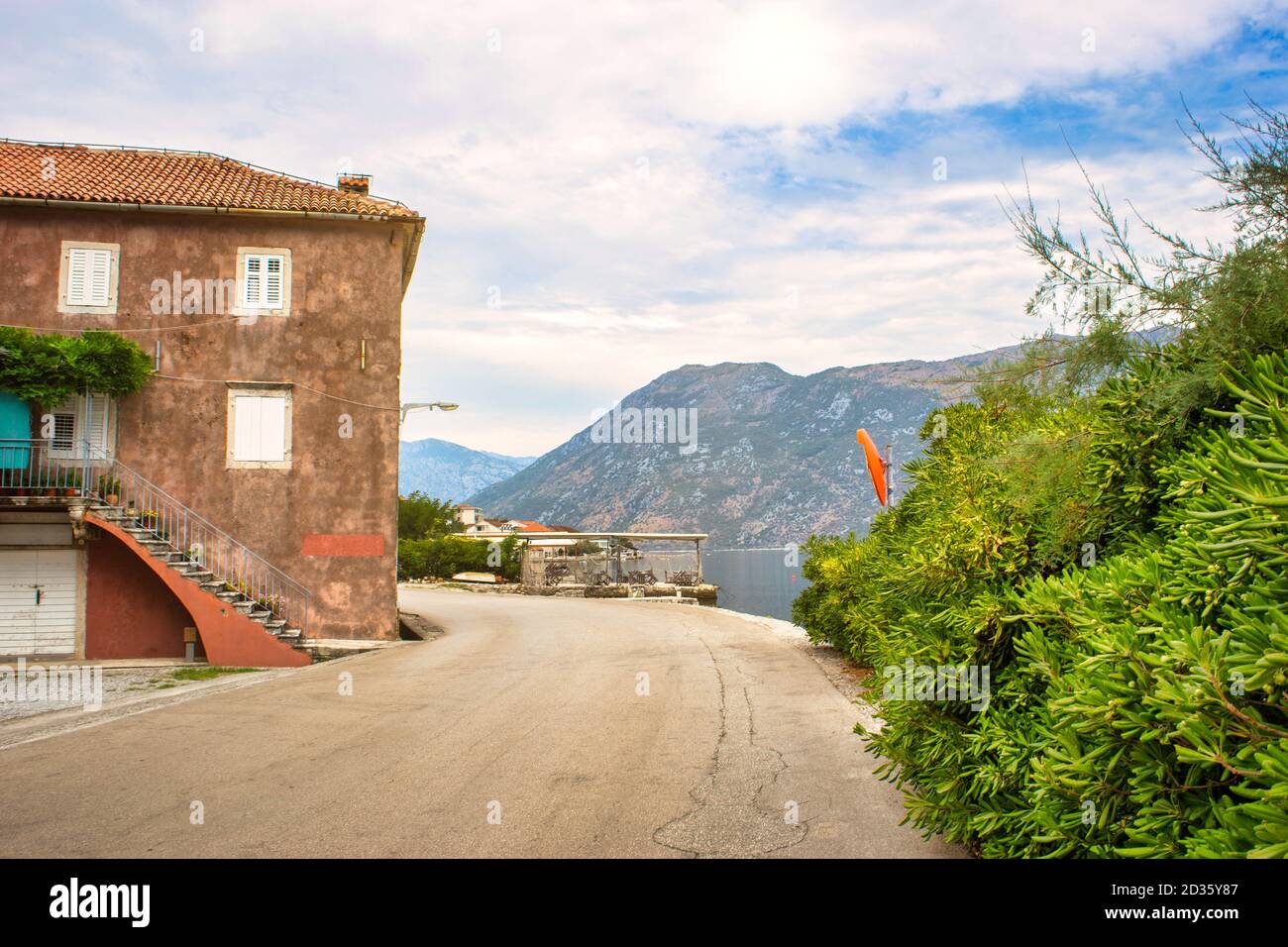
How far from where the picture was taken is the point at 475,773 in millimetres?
8039

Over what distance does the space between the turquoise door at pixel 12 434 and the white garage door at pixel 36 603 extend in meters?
1.94

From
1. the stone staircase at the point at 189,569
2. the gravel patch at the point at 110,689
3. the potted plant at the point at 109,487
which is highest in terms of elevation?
the potted plant at the point at 109,487

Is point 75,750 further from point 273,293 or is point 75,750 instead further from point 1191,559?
point 273,293

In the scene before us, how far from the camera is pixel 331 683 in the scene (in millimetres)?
14617

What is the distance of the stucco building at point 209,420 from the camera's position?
61.0 ft

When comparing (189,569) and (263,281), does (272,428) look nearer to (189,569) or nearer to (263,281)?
(263,281)

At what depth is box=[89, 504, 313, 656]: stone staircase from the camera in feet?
58.2

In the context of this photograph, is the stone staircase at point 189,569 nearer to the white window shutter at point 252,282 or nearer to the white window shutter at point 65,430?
the white window shutter at point 65,430

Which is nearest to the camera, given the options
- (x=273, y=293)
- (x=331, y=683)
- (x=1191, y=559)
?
(x=1191, y=559)

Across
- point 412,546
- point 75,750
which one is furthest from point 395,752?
point 412,546

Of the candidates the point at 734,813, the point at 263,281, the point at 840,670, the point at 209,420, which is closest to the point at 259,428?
the point at 209,420

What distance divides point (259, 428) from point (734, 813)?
16547 millimetres

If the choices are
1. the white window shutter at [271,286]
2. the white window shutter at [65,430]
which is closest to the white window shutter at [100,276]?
the white window shutter at [65,430]

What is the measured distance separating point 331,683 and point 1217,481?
1446cm
